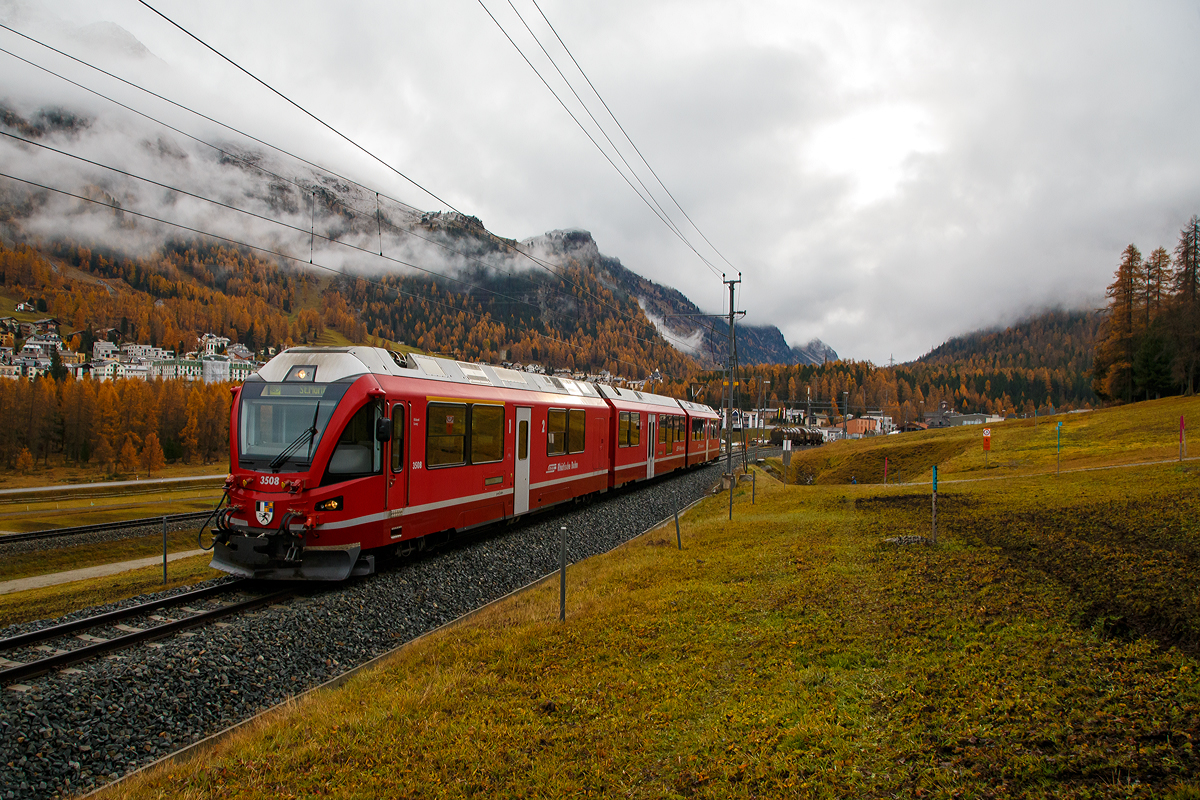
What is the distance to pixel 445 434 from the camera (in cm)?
1254

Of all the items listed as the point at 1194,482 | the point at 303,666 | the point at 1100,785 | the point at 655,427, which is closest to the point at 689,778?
the point at 1100,785

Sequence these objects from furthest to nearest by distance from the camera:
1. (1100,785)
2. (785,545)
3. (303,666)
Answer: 1. (785,545)
2. (303,666)
3. (1100,785)

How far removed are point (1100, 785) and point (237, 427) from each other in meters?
11.6

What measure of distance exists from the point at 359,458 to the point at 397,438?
88 cm

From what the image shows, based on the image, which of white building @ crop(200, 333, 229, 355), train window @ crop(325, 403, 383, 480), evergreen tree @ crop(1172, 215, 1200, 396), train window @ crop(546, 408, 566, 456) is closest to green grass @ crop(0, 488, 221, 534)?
train window @ crop(546, 408, 566, 456)

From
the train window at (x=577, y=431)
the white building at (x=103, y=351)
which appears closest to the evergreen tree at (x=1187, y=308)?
the train window at (x=577, y=431)

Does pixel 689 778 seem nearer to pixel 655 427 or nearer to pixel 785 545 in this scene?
pixel 785 545

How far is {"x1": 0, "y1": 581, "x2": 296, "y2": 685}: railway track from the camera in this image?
23.2 feet

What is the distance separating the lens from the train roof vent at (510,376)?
15.7 metres

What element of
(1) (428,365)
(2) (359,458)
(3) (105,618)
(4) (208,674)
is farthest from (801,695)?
(1) (428,365)

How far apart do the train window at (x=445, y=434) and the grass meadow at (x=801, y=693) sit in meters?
3.46

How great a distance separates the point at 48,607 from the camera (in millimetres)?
13609

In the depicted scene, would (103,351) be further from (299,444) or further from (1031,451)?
(1031,451)

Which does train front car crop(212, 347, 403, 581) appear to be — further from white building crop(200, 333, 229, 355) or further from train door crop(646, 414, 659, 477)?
white building crop(200, 333, 229, 355)
